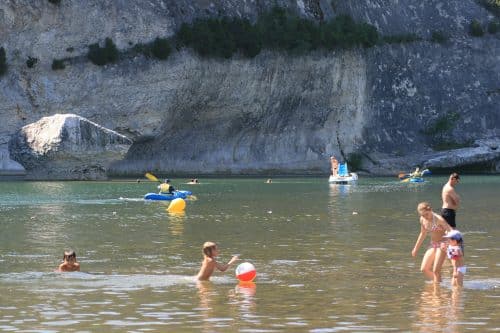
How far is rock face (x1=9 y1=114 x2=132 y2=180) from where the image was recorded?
7962 cm

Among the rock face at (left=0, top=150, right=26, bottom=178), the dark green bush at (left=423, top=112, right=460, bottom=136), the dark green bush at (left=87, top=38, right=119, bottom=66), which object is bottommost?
the rock face at (left=0, top=150, right=26, bottom=178)

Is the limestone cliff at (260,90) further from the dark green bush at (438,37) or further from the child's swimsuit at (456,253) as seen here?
the child's swimsuit at (456,253)

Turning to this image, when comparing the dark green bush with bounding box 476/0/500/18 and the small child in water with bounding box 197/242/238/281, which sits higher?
the dark green bush with bounding box 476/0/500/18

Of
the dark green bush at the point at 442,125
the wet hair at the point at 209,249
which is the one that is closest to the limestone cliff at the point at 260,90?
the dark green bush at the point at 442,125

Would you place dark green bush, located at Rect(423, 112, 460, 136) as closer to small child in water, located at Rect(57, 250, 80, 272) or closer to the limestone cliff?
the limestone cliff

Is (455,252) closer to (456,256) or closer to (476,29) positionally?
(456,256)

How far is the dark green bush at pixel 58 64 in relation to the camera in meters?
93.1

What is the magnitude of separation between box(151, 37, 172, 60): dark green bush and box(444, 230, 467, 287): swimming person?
253 feet

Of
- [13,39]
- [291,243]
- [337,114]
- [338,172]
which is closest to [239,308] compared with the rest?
[291,243]

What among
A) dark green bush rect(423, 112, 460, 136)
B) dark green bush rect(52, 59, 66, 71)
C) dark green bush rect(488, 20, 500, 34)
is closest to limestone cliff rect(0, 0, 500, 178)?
dark green bush rect(423, 112, 460, 136)

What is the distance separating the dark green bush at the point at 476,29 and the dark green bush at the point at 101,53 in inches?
1651

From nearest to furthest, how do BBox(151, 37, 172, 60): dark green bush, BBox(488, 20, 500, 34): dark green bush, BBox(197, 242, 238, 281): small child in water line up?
BBox(197, 242, 238, 281): small child in water, BBox(151, 37, 172, 60): dark green bush, BBox(488, 20, 500, 34): dark green bush

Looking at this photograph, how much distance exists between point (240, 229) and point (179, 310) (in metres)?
17.9

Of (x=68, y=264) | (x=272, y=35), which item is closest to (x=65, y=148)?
(x=272, y=35)
